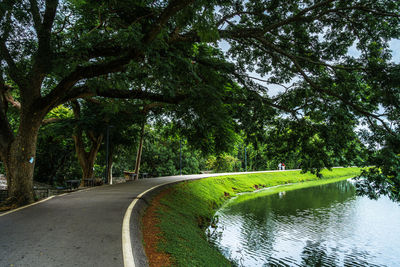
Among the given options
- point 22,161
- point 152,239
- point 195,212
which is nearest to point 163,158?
point 195,212

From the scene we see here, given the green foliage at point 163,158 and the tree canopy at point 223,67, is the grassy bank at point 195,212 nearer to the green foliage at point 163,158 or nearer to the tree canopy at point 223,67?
the tree canopy at point 223,67

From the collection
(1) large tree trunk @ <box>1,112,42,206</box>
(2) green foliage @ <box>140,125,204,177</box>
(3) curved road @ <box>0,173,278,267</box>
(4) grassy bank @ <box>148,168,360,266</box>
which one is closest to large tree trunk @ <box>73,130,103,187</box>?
(4) grassy bank @ <box>148,168,360,266</box>

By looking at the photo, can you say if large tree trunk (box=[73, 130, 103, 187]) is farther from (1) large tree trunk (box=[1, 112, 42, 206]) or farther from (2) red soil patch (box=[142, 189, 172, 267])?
(2) red soil patch (box=[142, 189, 172, 267])

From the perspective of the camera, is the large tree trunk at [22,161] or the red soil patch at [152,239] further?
the large tree trunk at [22,161]

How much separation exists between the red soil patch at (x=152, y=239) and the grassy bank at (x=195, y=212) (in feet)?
0.52

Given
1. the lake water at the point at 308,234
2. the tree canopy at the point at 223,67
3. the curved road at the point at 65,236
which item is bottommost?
the lake water at the point at 308,234

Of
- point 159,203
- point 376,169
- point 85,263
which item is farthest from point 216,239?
point 85,263

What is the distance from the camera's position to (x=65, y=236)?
6.34 metres

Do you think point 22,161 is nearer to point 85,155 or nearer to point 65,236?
point 65,236

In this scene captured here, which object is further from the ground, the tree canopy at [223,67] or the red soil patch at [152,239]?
the tree canopy at [223,67]

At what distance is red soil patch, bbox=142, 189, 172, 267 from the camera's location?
5.91 metres

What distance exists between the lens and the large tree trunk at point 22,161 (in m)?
10.5

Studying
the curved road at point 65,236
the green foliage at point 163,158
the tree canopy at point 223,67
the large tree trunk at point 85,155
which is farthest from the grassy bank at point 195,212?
the green foliage at point 163,158

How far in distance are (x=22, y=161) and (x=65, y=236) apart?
603cm
